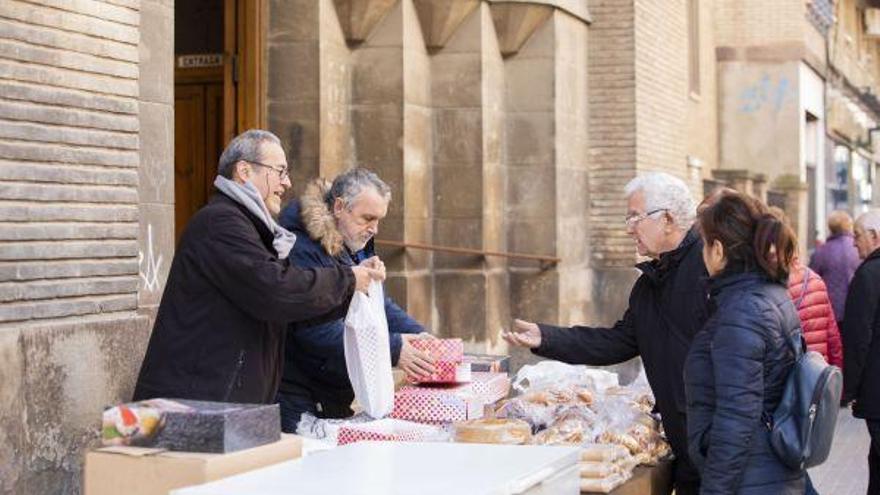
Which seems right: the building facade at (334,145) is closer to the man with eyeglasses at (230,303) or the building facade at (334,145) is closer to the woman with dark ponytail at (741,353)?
the man with eyeglasses at (230,303)

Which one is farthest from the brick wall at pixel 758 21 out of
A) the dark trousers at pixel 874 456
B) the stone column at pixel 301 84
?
the dark trousers at pixel 874 456

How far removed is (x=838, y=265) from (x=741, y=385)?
10692mm

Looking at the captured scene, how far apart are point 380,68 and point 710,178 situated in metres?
11.5

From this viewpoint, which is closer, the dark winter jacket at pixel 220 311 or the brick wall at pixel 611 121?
the dark winter jacket at pixel 220 311

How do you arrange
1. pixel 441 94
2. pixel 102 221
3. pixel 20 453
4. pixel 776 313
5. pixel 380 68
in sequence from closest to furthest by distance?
pixel 776 313
pixel 20 453
pixel 102 221
pixel 380 68
pixel 441 94

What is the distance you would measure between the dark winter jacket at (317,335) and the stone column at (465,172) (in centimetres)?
776

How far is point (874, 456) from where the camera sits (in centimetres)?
842

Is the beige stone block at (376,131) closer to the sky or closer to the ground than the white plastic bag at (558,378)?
closer to the sky

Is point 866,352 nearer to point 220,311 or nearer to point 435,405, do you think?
point 435,405

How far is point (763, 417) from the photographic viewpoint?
5035mm

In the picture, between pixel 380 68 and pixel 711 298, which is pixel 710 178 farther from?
pixel 711 298

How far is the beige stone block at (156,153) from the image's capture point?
858cm

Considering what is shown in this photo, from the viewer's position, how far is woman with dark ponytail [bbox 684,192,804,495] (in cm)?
494

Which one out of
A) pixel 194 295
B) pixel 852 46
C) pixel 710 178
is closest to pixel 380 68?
pixel 194 295
